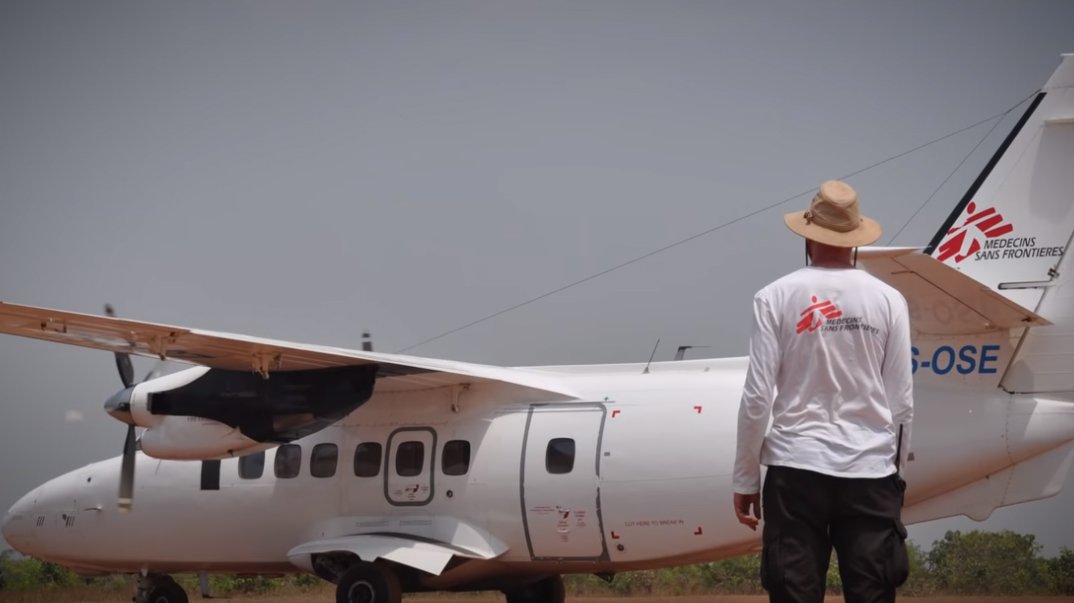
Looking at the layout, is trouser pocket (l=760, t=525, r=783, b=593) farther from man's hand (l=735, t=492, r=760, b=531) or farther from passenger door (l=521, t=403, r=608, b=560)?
passenger door (l=521, t=403, r=608, b=560)

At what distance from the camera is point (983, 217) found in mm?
11375

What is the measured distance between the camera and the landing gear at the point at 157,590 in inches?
599

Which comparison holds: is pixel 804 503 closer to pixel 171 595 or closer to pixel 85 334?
pixel 85 334

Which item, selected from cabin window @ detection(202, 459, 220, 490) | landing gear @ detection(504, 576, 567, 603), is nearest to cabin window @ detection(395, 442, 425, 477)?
landing gear @ detection(504, 576, 567, 603)

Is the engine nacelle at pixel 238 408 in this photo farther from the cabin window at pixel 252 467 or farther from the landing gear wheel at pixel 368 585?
the landing gear wheel at pixel 368 585

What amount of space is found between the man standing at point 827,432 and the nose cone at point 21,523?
12786 millimetres

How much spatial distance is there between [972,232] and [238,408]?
777 centimetres

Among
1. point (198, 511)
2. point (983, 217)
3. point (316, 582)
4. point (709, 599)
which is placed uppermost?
point (983, 217)

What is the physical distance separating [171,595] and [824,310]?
12.2m

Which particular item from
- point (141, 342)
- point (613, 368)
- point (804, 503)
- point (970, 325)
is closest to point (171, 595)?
point (141, 342)

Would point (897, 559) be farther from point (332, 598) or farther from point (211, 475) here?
point (332, 598)

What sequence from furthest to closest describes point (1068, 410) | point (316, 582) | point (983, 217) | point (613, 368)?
1. point (316, 582)
2. point (613, 368)
3. point (983, 217)
4. point (1068, 410)

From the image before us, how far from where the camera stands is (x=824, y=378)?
5.19 meters

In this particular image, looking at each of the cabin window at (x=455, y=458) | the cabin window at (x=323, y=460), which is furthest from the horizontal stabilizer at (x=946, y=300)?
the cabin window at (x=323, y=460)
